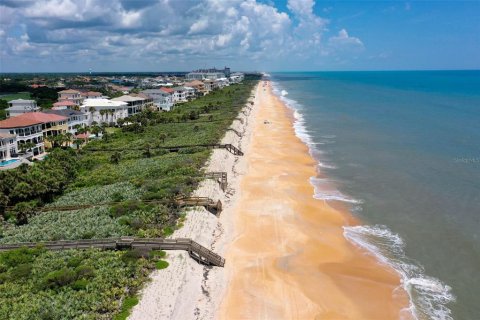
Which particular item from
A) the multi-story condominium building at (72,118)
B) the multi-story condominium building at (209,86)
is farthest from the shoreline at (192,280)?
the multi-story condominium building at (209,86)

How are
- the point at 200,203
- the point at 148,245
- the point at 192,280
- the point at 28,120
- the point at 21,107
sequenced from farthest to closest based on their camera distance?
1. the point at 21,107
2. the point at 28,120
3. the point at 200,203
4. the point at 148,245
5. the point at 192,280

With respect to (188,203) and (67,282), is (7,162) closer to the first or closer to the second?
(188,203)

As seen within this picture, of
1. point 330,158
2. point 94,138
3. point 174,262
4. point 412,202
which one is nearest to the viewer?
point 174,262

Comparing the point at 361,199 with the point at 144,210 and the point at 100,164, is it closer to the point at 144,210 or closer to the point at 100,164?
the point at 144,210

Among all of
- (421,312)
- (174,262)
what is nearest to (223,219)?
(174,262)

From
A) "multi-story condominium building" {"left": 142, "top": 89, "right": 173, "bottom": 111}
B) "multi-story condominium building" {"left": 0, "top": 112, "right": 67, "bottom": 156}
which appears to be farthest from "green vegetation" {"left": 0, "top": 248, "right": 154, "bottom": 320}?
"multi-story condominium building" {"left": 142, "top": 89, "right": 173, "bottom": 111}

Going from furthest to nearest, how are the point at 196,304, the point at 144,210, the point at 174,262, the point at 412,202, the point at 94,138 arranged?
the point at 94,138 → the point at 412,202 → the point at 144,210 → the point at 174,262 → the point at 196,304

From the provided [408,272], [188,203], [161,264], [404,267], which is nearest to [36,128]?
[188,203]
